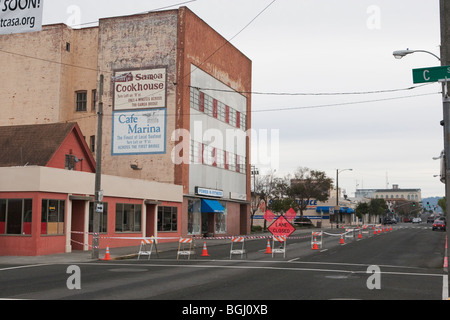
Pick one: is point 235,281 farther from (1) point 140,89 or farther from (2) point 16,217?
(1) point 140,89

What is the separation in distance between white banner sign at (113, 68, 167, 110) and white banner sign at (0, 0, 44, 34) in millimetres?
23761

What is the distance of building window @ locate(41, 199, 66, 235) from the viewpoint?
27281mm

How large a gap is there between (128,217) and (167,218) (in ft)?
16.7

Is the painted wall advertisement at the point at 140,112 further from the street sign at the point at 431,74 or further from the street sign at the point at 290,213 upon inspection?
the street sign at the point at 431,74

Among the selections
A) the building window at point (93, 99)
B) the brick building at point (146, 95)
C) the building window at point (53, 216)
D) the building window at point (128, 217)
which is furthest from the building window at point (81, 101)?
the building window at point (53, 216)

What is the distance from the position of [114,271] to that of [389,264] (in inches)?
418

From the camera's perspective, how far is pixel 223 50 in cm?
5000

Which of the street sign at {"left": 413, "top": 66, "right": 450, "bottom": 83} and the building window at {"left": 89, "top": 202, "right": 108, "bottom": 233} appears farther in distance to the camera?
the building window at {"left": 89, "top": 202, "right": 108, "bottom": 233}

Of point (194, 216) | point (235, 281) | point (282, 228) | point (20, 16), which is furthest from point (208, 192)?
point (235, 281)

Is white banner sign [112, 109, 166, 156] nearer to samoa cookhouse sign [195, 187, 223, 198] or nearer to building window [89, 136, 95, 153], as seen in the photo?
building window [89, 136, 95, 153]

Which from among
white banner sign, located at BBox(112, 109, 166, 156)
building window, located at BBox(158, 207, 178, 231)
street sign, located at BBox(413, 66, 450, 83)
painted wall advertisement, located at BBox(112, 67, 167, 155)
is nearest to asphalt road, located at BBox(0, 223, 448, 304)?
street sign, located at BBox(413, 66, 450, 83)

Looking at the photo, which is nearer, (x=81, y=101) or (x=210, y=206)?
(x=210, y=206)

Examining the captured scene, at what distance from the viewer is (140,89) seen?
42531mm

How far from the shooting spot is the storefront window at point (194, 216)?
43.4m
